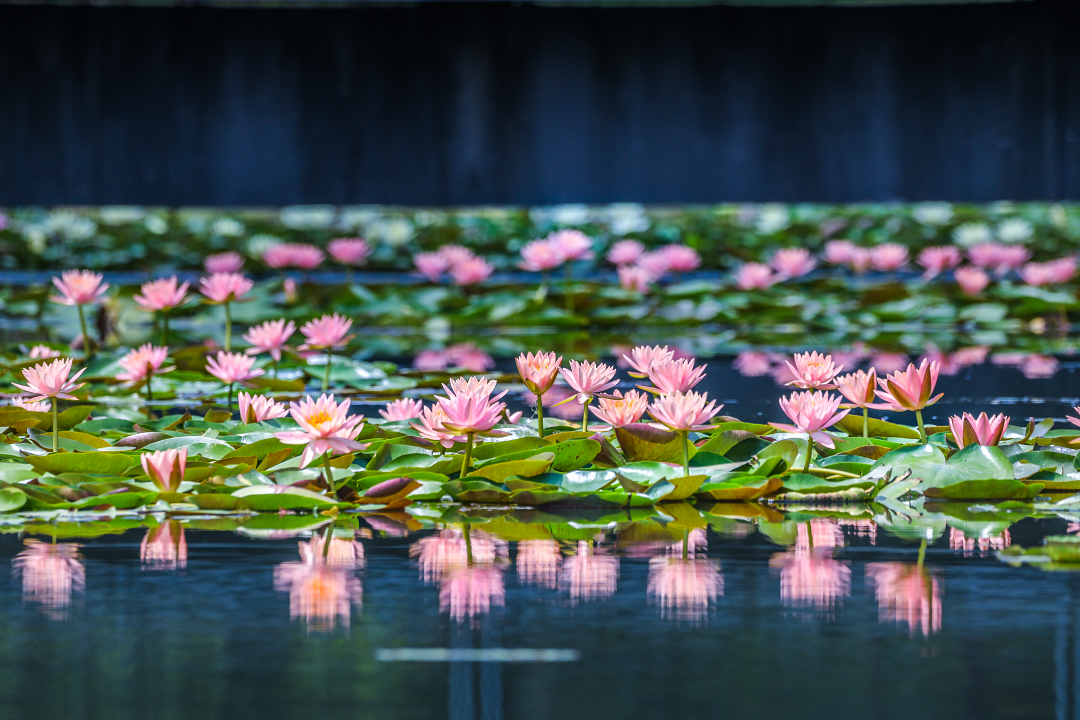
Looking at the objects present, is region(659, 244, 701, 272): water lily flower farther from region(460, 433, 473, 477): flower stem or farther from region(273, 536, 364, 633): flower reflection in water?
region(273, 536, 364, 633): flower reflection in water

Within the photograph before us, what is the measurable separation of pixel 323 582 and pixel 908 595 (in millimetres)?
491

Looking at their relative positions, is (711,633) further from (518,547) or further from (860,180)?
(860,180)

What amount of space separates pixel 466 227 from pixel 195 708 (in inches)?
242

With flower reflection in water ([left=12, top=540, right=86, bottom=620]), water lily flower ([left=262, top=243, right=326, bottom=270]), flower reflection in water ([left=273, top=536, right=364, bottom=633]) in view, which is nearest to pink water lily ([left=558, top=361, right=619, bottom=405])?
flower reflection in water ([left=273, top=536, right=364, bottom=633])

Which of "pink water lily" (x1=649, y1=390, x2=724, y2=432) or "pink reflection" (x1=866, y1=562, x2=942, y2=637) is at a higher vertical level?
"pink water lily" (x1=649, y1=390, x2=724, y2=432)

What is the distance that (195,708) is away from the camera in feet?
2.52

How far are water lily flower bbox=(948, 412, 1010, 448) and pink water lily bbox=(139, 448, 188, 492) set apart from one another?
885 millimetres

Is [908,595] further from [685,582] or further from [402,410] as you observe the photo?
[402,410]

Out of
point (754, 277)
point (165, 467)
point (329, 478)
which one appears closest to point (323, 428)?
point (329, 478)

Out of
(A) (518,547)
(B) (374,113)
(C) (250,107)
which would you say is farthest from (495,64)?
(A) (518,547)

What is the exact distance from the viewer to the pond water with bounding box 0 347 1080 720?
79cm

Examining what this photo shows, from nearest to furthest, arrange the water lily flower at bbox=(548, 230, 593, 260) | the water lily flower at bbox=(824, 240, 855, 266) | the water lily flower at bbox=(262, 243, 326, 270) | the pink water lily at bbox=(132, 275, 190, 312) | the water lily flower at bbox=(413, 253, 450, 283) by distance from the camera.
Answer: the pink water lily at bbox=(132, 275, 190, 312), the water lily flower at bbox=(548, 230, 593, 260), the water lily flower at bbox=(262, 243, 326, 270), the water lily flower at bbox=(413, 253, 450, 283), the water lily flower at bbox=(824, 240, 855, 266)

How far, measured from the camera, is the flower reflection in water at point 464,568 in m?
1.02

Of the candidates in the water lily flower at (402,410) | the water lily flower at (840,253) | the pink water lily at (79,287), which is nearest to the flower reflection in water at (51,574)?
the water lily flower at (402,410)
